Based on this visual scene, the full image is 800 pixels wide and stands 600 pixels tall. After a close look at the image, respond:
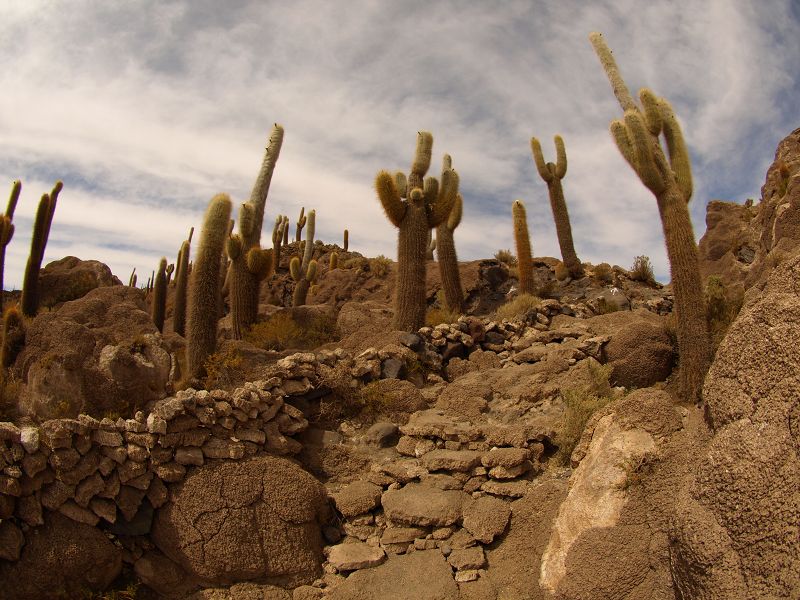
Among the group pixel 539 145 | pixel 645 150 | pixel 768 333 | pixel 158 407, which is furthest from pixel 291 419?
pixel 539 145

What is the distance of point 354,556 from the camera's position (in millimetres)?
5723

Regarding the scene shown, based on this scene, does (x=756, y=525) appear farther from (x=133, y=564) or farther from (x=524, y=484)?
(x=133, y=564)

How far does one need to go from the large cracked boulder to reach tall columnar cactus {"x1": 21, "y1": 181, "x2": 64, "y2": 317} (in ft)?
43.1

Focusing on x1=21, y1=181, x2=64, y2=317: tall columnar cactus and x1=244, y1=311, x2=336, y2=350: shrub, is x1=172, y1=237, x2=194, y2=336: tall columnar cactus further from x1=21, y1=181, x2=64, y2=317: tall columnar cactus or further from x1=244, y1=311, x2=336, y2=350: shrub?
x1=244, y1=311, x2=336, y2=350: shrub

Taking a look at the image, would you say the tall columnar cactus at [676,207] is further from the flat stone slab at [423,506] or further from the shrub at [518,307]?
the shrub at [518,307]

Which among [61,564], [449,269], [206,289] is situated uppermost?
[449,269]

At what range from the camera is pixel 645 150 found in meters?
8.47

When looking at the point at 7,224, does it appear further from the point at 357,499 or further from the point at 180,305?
the point at 357,499

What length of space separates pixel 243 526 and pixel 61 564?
150 centimetres

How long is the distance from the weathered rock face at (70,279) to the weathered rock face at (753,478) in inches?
704

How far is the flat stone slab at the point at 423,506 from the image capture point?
5930mm

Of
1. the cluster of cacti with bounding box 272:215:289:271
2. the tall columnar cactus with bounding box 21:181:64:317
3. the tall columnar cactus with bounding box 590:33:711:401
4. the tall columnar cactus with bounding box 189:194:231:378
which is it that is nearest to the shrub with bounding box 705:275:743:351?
the tall columnar cactus with bounding box 590:33:711:401

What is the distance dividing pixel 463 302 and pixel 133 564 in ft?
40.7

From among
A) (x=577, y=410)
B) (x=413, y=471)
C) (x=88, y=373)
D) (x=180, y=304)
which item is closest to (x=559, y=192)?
(x=180, y=304)
